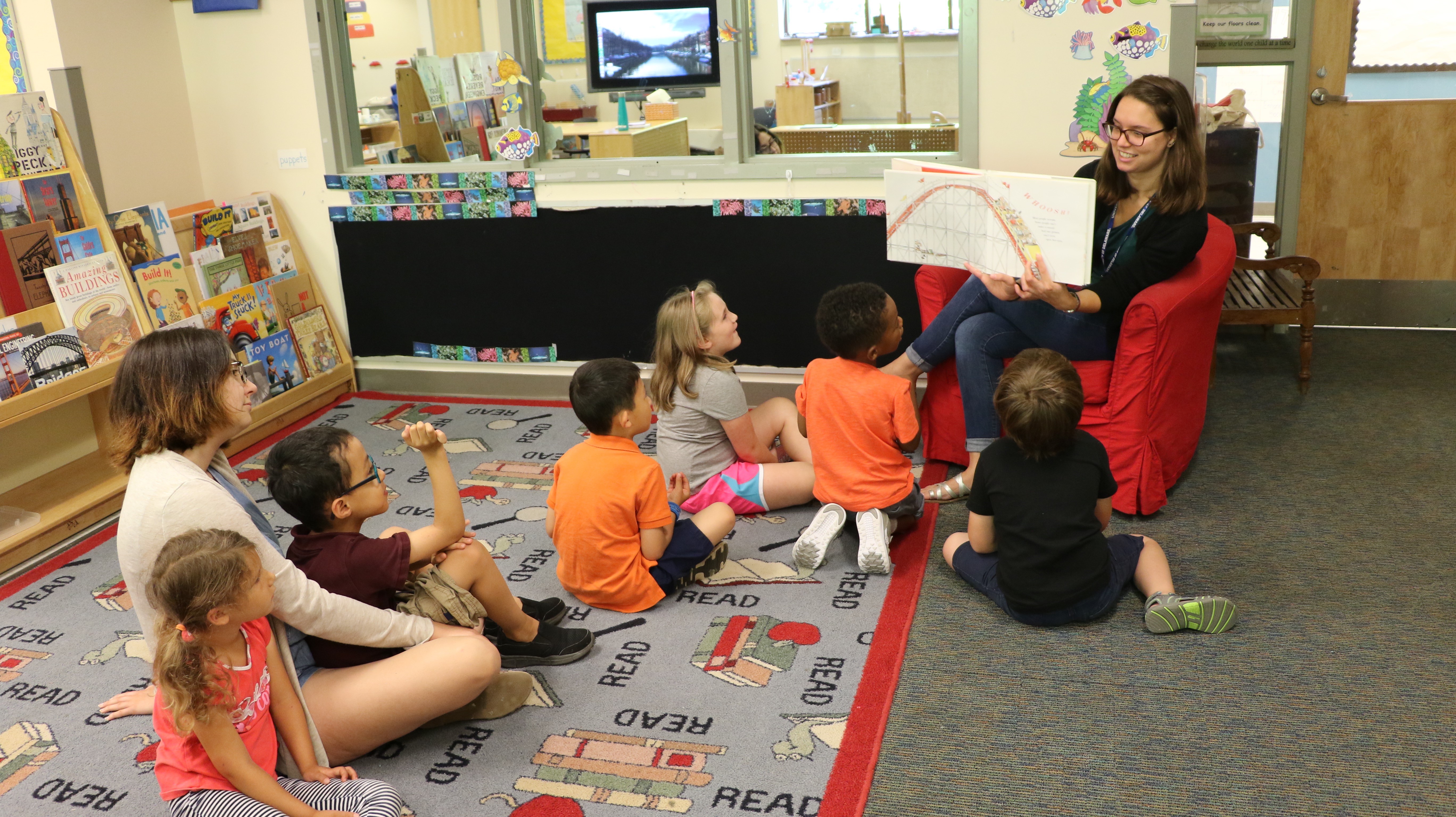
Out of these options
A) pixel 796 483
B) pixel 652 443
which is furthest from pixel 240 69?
pixel 796 483

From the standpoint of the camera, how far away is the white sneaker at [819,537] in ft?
8.84

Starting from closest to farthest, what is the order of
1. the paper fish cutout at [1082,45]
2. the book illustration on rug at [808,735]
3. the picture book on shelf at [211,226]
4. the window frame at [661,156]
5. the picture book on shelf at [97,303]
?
the book illustration on rug at [808,735]
the picture book on shelf at [97,303]
the paper fish cutout at [1082,45]
the window frame at [661,156]
the picture book on shelf at [211,226]

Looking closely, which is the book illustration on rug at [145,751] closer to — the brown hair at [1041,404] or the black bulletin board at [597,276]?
the brown hair at [1041,404]

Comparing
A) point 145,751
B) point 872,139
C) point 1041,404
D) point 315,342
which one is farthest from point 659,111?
point 145,751

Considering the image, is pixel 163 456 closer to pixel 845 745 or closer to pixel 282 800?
pixel 282 800

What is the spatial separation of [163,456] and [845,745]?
1346 millimetres

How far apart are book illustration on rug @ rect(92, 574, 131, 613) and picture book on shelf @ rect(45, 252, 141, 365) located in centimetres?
77

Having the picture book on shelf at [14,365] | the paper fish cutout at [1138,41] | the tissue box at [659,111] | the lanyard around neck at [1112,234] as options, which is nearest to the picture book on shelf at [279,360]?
the picture book on shelf at [14,365]

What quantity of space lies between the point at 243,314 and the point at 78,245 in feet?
2.15

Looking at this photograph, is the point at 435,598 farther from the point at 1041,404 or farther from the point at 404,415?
the point at 404,415

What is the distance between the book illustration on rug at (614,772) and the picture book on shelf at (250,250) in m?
2.78

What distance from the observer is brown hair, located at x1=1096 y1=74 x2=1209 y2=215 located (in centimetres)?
279

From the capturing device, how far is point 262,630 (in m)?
1.79

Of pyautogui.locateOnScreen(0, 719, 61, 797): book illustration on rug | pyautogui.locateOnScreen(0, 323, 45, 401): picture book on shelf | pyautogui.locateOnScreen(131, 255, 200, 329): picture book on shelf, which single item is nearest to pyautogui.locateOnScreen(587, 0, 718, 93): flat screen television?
pyautogui.locateOnScreen(131, 255, 200, 329): picture book on shelf
